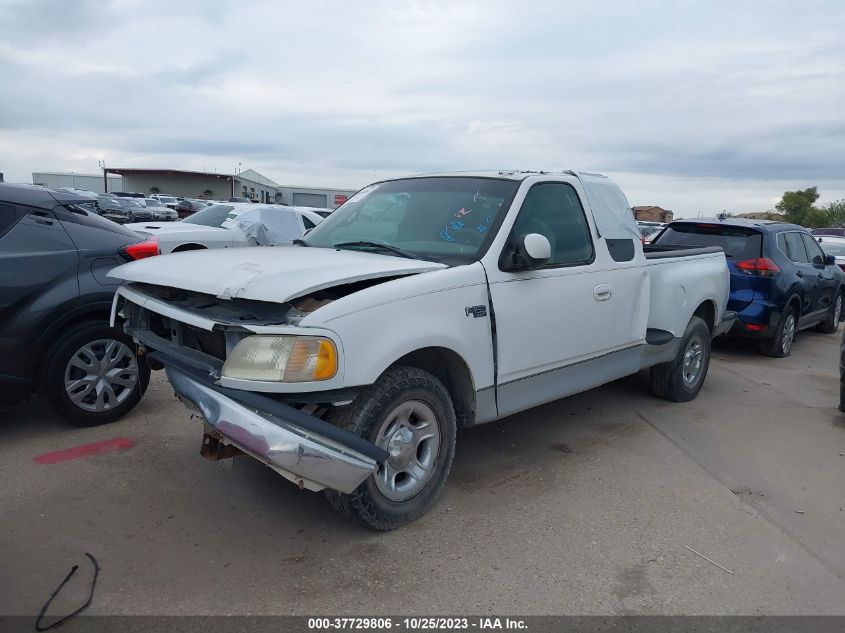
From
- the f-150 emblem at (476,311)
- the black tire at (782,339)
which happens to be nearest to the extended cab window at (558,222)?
the f-150 emblem at (476,311)

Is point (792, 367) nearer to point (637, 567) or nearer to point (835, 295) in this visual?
point (835, 295)

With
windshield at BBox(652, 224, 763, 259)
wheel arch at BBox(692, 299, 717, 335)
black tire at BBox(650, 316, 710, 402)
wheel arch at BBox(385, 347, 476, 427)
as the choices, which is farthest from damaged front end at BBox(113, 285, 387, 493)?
windshield at BBox(652, 224, 763, 259)

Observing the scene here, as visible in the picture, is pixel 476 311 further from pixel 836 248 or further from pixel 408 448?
pixel 836 248

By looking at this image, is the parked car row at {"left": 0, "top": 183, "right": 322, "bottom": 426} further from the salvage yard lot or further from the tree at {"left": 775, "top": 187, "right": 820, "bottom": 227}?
the tree at {"left": 775, "top": 187, "right": 820, "bottom": 227}

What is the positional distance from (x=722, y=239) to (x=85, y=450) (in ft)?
25.4

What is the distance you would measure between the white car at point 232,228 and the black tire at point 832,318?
8.73 m

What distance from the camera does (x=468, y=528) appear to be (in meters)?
3.55

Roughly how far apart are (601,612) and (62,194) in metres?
4.73

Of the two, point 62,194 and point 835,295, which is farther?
point 835,295

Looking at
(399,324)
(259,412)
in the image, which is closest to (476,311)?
(399,324)

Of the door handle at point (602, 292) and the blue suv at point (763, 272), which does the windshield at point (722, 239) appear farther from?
the door handle at point (602, 292)

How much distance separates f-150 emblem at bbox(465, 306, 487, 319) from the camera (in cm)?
359

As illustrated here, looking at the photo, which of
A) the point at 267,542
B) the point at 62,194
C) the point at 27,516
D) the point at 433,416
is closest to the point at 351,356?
the point at 433,416

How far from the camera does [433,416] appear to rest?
11.5 feet
